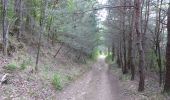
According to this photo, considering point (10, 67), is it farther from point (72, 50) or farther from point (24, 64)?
point (72, 50)

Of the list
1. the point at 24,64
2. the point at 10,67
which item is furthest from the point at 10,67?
the point at 24,64

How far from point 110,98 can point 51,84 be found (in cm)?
348

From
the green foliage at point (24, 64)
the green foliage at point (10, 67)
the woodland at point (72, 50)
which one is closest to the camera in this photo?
the woodland at point (72, 50)

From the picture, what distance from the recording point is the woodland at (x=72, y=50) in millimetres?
11688

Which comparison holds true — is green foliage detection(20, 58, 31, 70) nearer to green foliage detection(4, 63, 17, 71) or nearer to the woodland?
the woodland

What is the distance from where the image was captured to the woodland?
38.3ft

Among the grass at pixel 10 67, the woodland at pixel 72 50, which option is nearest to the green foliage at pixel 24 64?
the woodland at pixel 72 50

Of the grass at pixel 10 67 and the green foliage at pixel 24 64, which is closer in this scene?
the grass at pixel 10 67

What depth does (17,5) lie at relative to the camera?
19484 mm

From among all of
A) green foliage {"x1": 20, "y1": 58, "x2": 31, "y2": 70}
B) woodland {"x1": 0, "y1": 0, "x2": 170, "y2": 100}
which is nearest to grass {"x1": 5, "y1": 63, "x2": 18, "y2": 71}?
woodland {"x1": 0, "y1": 0, "x2": 170, "y2": 100}

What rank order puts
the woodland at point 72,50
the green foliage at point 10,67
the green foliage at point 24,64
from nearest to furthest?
the woodland at point 72,50 < the green foliage at point 10,67 < the green foliage at point 24,64

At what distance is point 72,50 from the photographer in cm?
3331

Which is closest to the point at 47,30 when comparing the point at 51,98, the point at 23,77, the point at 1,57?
the point at 1,57

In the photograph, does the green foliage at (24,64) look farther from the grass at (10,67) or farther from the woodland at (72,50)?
the grass at (10,67)
